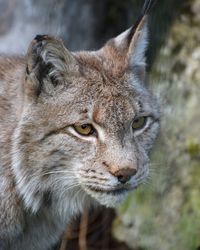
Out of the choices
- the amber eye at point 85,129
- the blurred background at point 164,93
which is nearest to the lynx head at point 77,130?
the amber eye at point 85,129

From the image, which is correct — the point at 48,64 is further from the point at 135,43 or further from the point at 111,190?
the point at 111,190

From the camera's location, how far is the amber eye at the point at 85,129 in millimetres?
4148

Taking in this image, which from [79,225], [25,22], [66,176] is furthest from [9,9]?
[66,176]

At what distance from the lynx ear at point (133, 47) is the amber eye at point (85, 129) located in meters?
0.50

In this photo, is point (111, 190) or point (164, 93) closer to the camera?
point (111, 190)

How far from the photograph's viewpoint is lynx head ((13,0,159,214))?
13.4 ft

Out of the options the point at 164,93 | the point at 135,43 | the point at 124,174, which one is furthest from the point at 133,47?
the point at 164,93

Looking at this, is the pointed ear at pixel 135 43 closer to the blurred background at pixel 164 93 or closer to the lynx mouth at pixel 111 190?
the lynx mouth at pixel 111 190

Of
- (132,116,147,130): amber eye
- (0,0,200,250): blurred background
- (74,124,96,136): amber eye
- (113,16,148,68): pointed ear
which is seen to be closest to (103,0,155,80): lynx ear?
(113,16,148,68): pointed ear

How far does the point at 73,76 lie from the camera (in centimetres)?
429

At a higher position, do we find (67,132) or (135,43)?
(135,43)

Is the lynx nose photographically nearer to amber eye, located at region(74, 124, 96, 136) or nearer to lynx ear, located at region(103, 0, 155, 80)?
amber eye, located at region(74, 124, 96, 136)

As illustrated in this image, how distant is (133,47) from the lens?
4512mm

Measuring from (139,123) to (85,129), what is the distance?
379 mm
